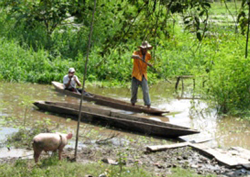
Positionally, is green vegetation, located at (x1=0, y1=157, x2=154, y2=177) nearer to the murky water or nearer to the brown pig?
the brown pig

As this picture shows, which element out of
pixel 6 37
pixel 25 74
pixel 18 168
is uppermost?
pixel 6 37

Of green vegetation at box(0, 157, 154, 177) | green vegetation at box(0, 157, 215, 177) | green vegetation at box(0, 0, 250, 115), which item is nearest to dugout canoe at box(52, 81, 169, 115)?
green vegetation at box(0, 0, 250, 115)

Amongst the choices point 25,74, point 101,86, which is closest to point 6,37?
point 25,74

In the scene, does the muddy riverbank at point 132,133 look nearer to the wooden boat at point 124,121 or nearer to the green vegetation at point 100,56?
the wooden boat at point 124,121

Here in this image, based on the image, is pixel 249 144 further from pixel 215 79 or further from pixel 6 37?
pixel 6 37

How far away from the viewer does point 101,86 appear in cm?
1473

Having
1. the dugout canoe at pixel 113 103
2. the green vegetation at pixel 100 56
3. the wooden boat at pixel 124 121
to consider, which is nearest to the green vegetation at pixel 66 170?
the wooden boat at pixel 124 121

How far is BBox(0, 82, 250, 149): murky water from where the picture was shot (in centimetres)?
929

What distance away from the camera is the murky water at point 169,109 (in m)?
9.29

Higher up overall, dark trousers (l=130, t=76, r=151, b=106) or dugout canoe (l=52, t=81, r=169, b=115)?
dark trousers (l=130, t=76, r=151, b=106)

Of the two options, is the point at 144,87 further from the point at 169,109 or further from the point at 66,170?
the point at 66,170

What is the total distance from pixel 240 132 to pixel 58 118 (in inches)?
156

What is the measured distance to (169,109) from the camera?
12.2 meters

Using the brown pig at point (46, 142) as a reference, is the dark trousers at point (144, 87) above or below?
above
